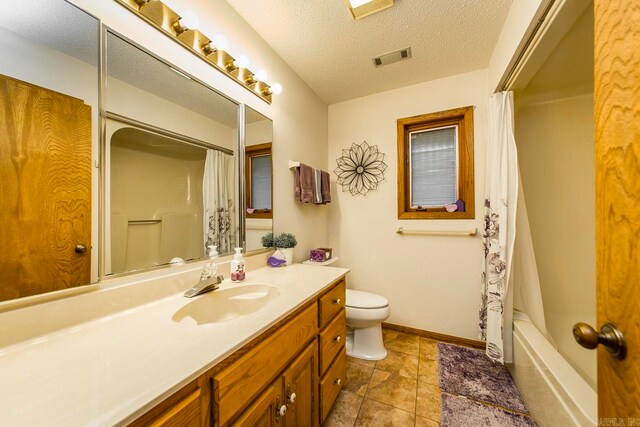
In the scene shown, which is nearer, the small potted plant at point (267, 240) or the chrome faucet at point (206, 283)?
the chrome faucet at point (206, 283)

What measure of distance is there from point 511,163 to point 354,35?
133 centimetres

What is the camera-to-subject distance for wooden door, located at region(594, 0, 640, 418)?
0.42 metres

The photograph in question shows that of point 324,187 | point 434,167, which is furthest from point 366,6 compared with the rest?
point 434,167

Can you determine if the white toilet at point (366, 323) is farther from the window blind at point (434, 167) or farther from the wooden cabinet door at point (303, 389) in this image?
the window blind at point (434, 167)

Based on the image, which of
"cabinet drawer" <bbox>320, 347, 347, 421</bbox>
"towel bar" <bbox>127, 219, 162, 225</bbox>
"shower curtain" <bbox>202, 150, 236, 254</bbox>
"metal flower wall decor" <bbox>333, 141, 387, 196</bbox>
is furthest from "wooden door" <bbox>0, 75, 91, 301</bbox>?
"metal flower wall decor" <bbox>333, 141, 387, 196</bbox>

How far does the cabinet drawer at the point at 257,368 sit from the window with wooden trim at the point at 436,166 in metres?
1.58

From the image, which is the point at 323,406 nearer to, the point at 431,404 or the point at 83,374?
the point at 431,404

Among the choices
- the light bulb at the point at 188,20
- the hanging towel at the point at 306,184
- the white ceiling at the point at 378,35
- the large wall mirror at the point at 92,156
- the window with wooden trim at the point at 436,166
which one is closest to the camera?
the large wall mirror at the point at 92,156

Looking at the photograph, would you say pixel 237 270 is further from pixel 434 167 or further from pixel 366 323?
pixel 434 167

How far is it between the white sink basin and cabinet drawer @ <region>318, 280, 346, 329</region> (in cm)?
23

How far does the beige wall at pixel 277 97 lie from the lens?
960mm

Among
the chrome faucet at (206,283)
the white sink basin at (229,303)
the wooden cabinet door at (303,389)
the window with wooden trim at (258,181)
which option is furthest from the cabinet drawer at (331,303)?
the window with wooden trim at (258,181)

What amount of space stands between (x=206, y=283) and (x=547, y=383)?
1.64m

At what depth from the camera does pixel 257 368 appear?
2.38ft
